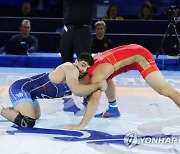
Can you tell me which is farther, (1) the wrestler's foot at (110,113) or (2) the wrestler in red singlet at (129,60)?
(1) the wrestler's foot at (110,113)

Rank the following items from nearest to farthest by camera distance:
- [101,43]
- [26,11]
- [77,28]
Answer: [77,28] < [101,43] < [26,11]

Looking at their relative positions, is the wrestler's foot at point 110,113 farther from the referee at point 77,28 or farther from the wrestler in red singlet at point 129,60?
the referee at point 77,28

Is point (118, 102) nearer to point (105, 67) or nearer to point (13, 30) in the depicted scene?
point (105, 67)

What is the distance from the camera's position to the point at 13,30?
337 inches

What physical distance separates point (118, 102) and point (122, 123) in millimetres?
895

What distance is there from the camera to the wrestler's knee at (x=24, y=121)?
3.96 meters

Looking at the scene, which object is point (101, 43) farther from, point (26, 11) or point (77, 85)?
point (77, 85)

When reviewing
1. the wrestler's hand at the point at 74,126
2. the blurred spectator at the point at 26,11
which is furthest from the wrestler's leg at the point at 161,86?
the blurred spectator at the point at 26,11

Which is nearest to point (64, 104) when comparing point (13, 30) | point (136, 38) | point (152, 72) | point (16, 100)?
point (16, 100)

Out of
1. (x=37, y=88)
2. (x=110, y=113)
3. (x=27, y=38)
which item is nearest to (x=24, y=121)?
(x=37, y=88)

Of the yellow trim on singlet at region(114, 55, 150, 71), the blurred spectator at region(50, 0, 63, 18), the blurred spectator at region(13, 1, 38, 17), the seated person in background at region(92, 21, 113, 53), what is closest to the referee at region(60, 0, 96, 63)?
the yellow trim on singlet at region(114, 55, 150, 71)

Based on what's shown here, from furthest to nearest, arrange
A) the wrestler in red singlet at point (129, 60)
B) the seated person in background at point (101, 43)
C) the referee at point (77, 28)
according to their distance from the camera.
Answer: the seated person in background at point (101, 43) → the referee at point (77, 28) → the wrestler in red singlet at point (129, 60)

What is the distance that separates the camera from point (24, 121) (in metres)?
3.95

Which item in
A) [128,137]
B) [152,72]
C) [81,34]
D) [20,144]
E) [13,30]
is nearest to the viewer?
[20,144]
